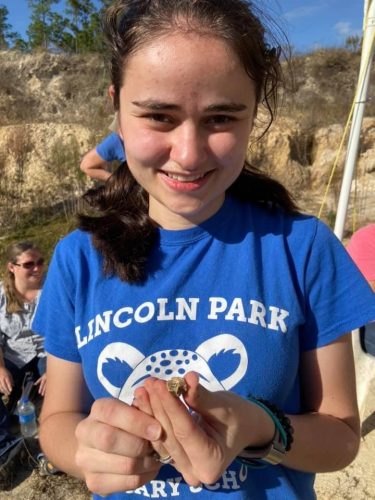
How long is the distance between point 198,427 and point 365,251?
2052 mm

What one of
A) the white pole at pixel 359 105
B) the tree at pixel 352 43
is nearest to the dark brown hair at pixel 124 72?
the white pole at pixel 359 105

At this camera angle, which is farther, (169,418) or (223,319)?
(223,319)

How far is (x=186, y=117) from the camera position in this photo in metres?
0.79

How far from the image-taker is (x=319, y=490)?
7.45 ft

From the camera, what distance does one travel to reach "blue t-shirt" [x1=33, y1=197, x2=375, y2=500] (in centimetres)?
85

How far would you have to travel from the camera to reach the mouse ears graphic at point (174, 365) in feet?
2.78

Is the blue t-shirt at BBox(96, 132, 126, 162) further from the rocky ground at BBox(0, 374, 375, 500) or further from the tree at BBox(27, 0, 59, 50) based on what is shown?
the tree at BBox(27, 0, 59, 50)

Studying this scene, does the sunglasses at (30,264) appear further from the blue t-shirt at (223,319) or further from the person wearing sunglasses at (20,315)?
the blue t-shirt at (223,319)

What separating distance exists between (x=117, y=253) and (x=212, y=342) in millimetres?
290

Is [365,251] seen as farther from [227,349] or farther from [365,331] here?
[227,349]

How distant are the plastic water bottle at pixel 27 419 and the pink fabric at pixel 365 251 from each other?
2.47 metres

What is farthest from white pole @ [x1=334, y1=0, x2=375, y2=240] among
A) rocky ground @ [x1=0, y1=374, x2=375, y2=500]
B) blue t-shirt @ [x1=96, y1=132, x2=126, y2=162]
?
blue t-shirt @ [x1=96, y1=132, x2=126, y2=162]

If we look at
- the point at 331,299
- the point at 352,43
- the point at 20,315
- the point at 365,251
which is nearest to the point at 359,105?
the point at 365,251

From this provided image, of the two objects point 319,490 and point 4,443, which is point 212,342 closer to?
point 319,490
